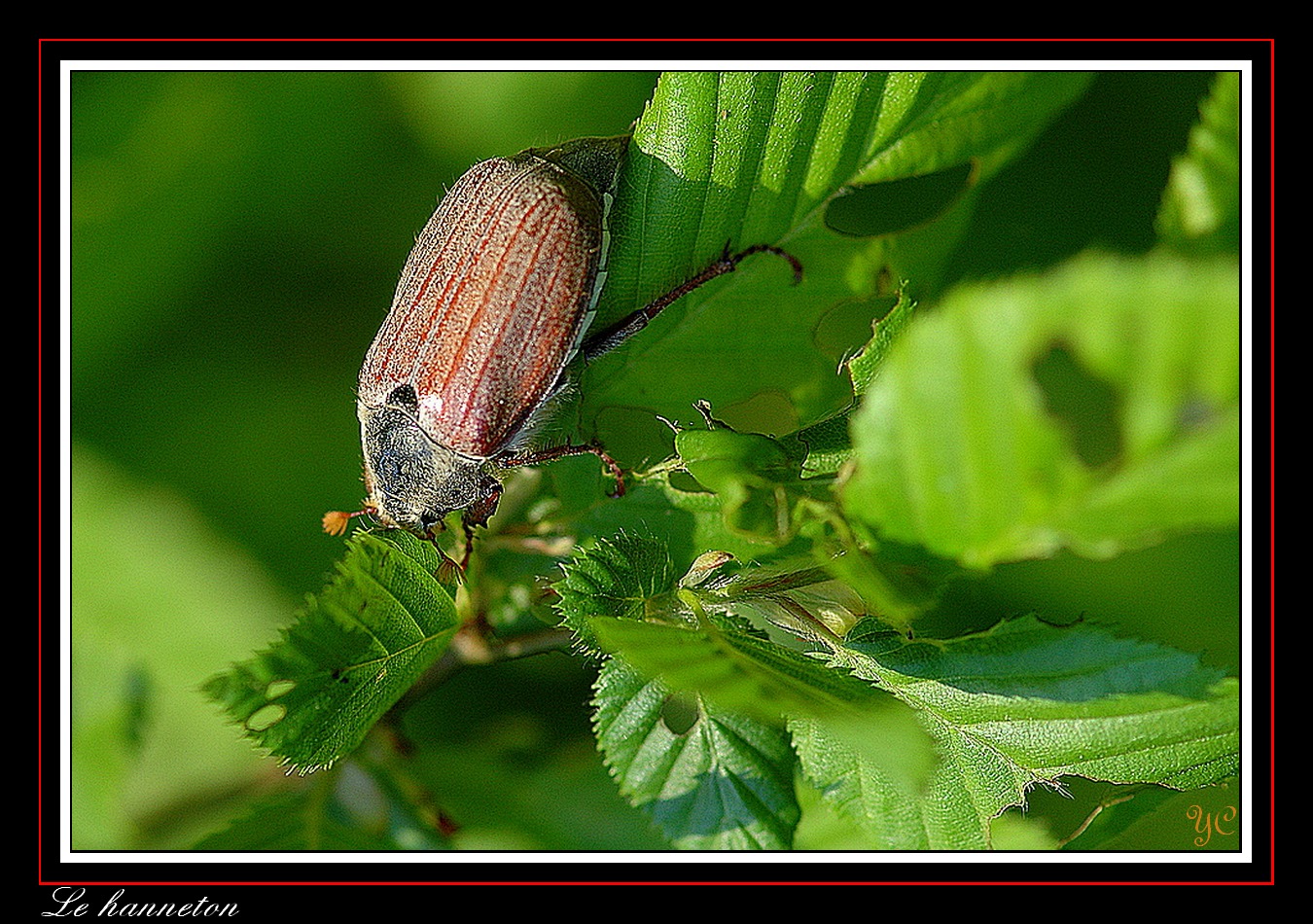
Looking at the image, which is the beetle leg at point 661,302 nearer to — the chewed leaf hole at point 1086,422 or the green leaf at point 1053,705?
the chewed leaf hole at point 1086,422

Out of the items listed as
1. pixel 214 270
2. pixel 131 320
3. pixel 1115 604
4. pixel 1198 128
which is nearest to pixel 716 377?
pixel 1198 128

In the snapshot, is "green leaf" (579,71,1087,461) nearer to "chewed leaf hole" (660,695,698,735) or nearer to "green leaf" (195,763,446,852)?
"chewed leaf hole" (660,695,698,735)

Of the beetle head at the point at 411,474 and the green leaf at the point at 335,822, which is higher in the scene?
the beetle head at the point at 411,474

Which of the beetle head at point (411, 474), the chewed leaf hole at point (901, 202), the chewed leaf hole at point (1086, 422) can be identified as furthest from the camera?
the chewed leaf hole at point (901, 202)

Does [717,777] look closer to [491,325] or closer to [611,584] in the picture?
[611,584]

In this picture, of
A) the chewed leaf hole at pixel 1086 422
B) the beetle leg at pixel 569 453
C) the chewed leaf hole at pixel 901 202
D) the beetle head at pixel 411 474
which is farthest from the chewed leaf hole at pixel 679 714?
the chewed leaf hole at pixel 901 202

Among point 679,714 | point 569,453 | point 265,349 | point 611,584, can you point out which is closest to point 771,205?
point 569,453
